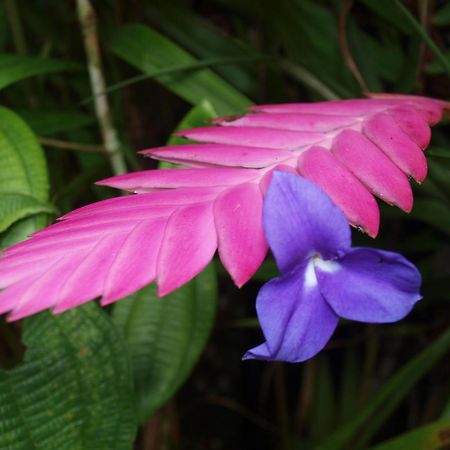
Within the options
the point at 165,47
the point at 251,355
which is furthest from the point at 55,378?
the point at 165,47

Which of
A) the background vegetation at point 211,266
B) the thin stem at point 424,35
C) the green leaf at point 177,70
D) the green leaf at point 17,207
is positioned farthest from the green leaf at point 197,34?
the green leaf at point 17,207

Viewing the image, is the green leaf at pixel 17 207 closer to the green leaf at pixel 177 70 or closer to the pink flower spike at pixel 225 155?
the pink flower spike at pixel 225 155

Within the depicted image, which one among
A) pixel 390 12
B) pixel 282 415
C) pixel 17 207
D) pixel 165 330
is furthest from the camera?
pixel 282 415

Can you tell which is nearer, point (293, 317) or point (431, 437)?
point (293, 317)

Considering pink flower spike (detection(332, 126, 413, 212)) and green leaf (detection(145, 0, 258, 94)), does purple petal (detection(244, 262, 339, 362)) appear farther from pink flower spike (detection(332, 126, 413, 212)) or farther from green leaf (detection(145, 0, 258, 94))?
green leaf (detection(145, 0, 258, 94))

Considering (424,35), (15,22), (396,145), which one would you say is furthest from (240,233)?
(15,22)

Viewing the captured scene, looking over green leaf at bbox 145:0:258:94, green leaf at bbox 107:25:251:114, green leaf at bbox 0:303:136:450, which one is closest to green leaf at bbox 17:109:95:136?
green leaf at bbox 107:25:251:114

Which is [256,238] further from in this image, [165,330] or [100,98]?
[100,98]
